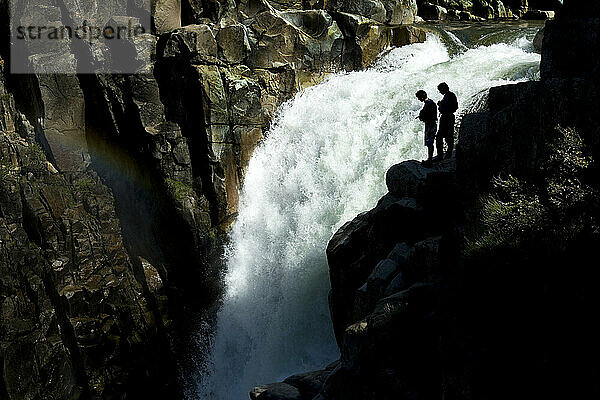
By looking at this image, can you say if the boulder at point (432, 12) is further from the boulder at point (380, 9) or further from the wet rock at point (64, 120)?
the wet rock at point (64, 120)

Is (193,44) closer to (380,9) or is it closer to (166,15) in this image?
(166,15)

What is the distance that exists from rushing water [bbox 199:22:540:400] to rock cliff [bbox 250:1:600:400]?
505 centimetres

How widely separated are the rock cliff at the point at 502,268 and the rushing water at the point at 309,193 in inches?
199

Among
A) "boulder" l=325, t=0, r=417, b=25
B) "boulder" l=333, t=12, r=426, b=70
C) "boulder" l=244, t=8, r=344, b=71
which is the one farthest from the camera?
"boulder" l=325, t=0, r=417, b=25

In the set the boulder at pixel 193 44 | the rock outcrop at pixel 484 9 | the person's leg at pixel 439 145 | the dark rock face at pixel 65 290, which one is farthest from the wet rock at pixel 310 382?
the rock outcrop at pixel 484 9

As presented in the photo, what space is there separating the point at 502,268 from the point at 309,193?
11.8 metres

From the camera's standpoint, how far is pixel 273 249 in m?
18.9

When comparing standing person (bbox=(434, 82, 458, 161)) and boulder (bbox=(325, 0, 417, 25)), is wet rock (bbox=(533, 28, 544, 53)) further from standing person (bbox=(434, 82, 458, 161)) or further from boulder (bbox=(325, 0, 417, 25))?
standing person (bbox=(434, 82, 458, 161))

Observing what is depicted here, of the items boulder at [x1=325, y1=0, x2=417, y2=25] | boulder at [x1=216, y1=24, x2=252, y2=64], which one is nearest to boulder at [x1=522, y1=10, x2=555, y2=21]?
boulder at [x1=325, y1=0, x2=417, y2=25]

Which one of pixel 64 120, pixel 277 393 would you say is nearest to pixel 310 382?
pixel 277 393

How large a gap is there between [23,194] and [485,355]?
19889mm

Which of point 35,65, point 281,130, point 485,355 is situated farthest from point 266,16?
point 485,355

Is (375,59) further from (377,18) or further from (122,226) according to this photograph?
(122,226)

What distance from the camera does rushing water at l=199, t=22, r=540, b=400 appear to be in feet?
54.0
